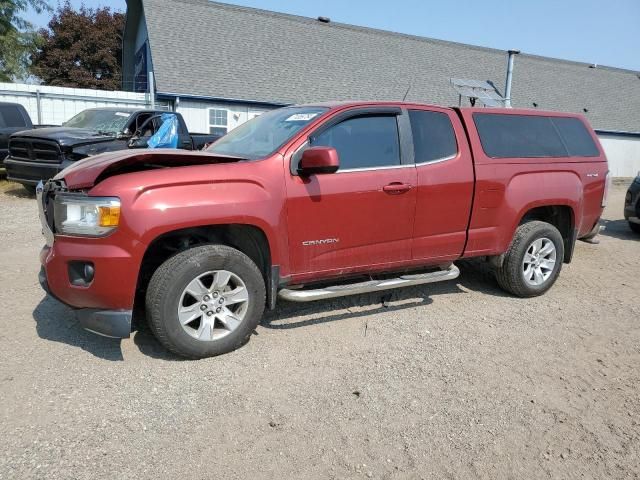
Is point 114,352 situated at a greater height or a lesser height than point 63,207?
lesser

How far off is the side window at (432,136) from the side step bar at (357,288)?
1057 millimetres

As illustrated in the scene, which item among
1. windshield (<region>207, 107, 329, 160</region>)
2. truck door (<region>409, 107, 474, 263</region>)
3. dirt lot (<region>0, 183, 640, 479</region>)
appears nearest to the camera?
dirt lot (<region>0, 183, 640, 479</region>)

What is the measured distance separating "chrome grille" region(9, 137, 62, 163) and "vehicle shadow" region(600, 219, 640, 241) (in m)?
10.3

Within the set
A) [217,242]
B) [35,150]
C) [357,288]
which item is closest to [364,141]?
[357,288]

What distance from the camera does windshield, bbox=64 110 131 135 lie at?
33.4 feet

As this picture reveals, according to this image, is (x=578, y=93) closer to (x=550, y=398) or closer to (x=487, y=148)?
(x=487, y=148)

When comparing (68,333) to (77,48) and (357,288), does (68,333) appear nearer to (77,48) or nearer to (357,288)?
(357,288)

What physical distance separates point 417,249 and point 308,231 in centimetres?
114

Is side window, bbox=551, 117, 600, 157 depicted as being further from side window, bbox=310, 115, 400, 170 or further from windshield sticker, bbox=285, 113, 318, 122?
windshield sticker, bbox=285, 113, 318, 122

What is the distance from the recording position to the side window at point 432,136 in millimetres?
4496

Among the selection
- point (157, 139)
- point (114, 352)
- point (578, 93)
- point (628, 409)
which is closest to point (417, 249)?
point (628, 409)

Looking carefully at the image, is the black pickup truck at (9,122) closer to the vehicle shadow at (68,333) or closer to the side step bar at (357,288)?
the vehicle shadow at (68,333)

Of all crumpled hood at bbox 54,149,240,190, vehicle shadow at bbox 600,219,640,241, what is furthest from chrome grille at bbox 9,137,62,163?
vehicle shadow at bbox 600,219,640,241

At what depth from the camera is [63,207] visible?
11.2 ft
